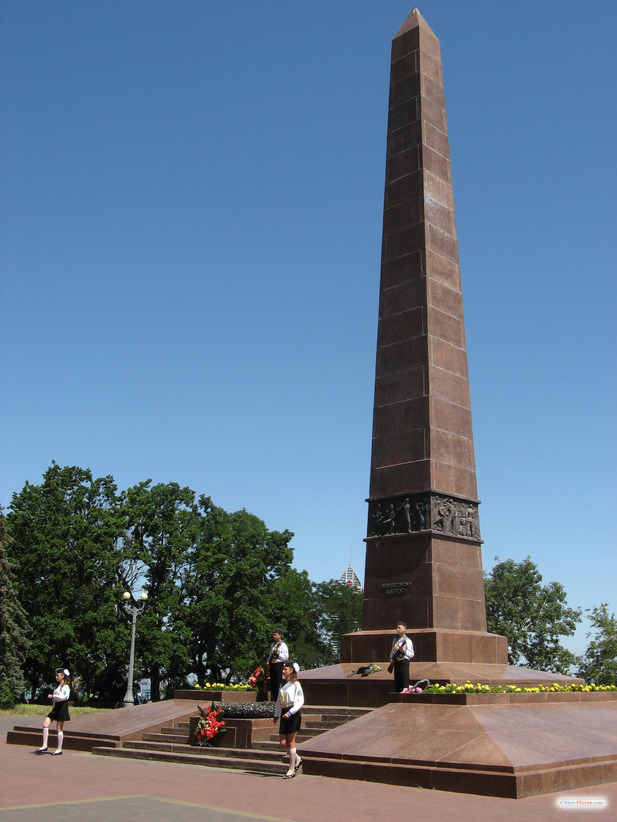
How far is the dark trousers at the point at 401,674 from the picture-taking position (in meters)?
13.6

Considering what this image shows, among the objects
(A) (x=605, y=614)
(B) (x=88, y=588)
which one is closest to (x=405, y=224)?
(B) (x=88, y=588)

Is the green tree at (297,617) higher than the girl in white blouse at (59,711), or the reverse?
the green tree at (297,617)

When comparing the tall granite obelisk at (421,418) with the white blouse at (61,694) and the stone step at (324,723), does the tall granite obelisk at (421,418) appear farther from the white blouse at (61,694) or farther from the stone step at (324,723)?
the white blouse at (61,694)

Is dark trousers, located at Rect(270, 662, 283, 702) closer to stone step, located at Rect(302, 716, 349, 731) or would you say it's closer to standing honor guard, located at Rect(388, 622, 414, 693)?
stone step, located at Rect(302, 716, 349, 731)

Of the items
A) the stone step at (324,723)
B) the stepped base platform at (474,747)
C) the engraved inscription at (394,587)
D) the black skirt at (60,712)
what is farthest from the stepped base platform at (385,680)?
the black skirt at (60,712)

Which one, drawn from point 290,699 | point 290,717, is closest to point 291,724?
point 290,717

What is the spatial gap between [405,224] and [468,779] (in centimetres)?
1334

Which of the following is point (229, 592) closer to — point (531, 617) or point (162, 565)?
point (162, 565)

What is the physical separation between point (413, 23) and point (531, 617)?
34815 millimetres

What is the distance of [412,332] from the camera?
1880cm

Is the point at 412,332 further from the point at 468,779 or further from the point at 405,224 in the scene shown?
the point at 468,779

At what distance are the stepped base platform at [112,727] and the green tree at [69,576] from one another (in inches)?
772

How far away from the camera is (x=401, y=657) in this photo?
13.5 meters

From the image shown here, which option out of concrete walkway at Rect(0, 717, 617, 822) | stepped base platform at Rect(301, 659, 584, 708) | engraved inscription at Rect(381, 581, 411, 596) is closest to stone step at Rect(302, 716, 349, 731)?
stepped base platform at Rect(301, 659, 584, 708)
